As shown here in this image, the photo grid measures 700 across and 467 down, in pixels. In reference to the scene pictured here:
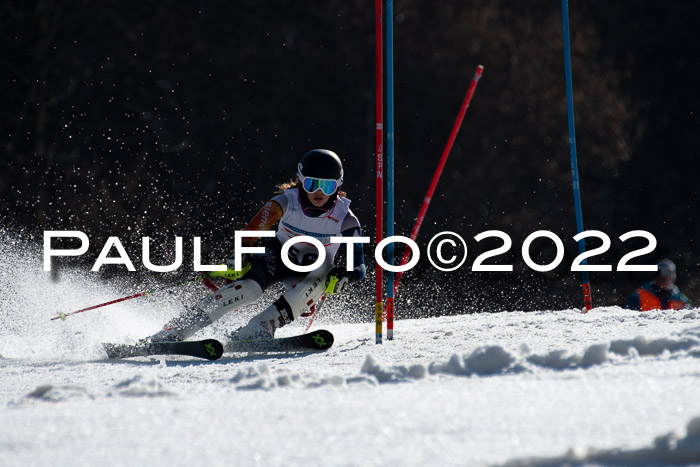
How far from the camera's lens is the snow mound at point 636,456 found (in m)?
1.89

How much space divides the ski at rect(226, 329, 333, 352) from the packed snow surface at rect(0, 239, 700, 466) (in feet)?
1.47

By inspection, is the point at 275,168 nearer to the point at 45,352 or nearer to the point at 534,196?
the point at 534,196

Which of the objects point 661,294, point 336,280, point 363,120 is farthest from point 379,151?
point 363,120

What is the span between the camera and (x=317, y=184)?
529 centimetres

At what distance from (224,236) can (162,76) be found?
12.4 ft

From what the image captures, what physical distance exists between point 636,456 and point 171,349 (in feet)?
10.7

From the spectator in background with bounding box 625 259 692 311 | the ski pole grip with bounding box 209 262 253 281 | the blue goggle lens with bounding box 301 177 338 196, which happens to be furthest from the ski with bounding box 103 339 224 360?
the spectator in background with bounding box 625 259 692 311

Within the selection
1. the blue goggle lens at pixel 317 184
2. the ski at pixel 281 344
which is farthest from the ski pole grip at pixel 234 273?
the blue goggle lens at pixel 317 184

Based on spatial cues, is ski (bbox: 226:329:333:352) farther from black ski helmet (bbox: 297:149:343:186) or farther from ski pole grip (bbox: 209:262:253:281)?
black ski helmet (bbox: 297:149:343:186)

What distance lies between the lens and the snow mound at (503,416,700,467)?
189 cm

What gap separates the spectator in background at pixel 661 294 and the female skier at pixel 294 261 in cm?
340

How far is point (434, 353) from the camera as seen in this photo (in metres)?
4.41

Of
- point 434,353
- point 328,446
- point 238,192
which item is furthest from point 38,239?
point 328,446

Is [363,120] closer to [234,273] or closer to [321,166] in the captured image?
[321,166]
